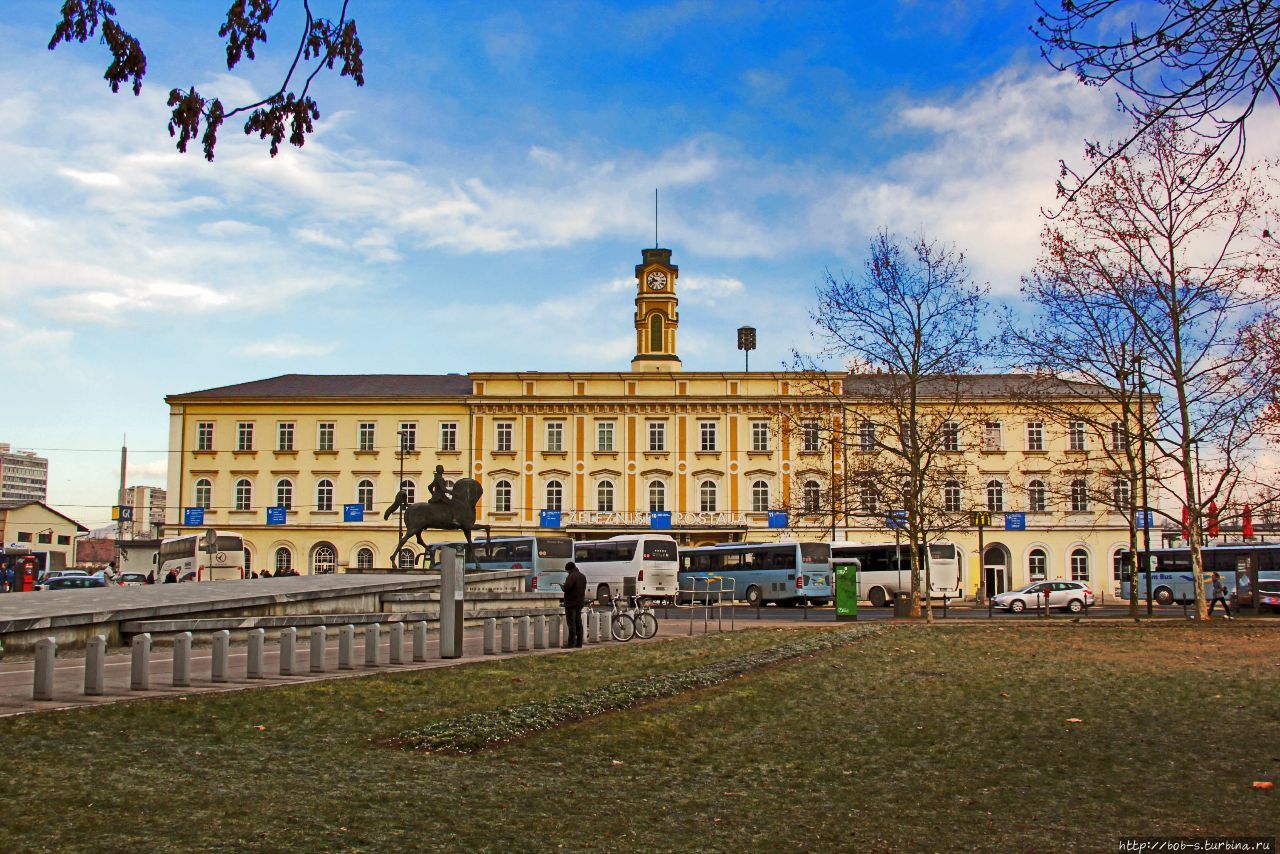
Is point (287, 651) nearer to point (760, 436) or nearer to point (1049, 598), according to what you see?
point (1049, 598)

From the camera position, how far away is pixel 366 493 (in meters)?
74.9

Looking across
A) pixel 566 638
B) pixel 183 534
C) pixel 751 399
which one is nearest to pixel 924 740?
pixel 566 638

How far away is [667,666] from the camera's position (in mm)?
18172

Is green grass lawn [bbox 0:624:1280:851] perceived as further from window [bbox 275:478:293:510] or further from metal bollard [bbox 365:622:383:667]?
window [bbox 275:478:293:510]

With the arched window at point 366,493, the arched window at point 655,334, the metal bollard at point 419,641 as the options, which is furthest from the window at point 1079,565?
the metal bollard at point 419,641

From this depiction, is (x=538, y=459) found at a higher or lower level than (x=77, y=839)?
higher

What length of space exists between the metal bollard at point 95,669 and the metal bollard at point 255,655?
7.74 ft

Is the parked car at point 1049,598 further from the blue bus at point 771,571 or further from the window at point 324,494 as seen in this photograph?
the window at point 324,494

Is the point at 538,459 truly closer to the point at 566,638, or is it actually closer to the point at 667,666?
the point at 566,638

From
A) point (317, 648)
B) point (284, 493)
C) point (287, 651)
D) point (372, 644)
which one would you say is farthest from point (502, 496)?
point (287, 651)

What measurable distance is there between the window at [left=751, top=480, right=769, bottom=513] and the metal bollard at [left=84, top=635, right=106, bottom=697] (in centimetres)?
6161

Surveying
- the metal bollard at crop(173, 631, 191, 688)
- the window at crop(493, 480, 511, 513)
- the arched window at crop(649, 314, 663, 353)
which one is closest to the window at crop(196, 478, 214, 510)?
the window at crop(493, 480, 511, 513)

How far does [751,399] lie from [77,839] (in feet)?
225

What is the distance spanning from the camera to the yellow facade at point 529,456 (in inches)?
2894
